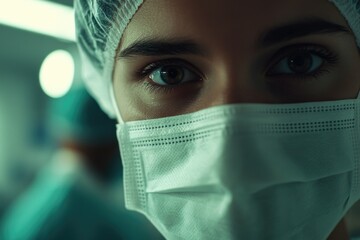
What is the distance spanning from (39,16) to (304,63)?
1886 mm

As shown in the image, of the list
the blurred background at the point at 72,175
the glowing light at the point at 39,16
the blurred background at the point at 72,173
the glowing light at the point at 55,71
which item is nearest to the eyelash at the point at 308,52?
the blurred background at the point at 72,175

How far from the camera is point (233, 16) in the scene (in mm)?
734

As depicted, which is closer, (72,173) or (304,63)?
(304,63)

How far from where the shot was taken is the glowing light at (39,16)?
83.8 inches

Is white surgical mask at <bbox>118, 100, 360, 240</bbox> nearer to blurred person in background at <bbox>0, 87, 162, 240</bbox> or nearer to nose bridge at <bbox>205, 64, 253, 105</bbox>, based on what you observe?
nose bridge at <bbox>205, 64, 253, 105</bbox>

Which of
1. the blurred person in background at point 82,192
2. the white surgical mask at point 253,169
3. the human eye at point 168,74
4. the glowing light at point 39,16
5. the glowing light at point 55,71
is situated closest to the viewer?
the white surgical mask at point 253,169

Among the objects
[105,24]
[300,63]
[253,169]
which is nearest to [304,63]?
[300,63]

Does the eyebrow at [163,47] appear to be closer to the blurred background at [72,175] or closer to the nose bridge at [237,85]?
the nose bridge at [237,85]

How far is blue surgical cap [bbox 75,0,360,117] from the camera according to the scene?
81 cm

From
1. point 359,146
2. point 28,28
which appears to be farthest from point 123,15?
point 28,28

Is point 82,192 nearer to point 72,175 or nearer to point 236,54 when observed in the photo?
point 72,175

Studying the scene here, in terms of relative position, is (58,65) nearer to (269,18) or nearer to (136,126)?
(136,126)

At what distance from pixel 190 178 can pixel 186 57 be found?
242 millimetres

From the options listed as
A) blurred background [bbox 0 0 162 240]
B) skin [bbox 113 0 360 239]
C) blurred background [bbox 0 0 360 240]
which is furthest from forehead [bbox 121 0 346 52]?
blurred background [bbox 0 0 162 240]
